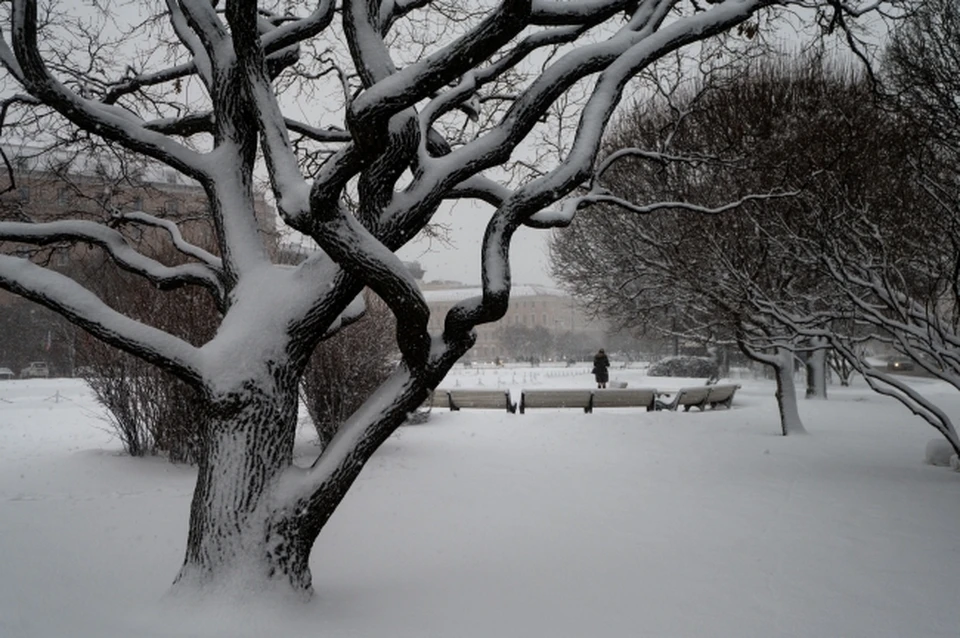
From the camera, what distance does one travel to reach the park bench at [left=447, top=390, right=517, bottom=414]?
44.0 ft

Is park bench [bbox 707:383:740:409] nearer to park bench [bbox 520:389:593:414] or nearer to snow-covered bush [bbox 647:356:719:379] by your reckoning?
park bench [bbox 520:389:593:414]

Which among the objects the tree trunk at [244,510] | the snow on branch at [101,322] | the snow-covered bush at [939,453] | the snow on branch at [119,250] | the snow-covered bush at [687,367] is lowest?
the snow-covered bush at [687,367]

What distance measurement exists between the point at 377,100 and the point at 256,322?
1508 mm

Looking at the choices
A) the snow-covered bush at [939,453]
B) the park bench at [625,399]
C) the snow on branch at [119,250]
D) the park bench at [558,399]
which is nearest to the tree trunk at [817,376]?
the park bench at [625,399]

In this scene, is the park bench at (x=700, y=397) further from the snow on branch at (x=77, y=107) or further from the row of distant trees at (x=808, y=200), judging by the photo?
Result: the snow on branch at (x=77, y=107)

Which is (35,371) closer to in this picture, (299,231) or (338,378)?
(338,378)

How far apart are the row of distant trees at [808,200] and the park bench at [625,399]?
84.8 inches

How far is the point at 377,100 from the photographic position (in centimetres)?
282

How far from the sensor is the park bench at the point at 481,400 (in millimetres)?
13398

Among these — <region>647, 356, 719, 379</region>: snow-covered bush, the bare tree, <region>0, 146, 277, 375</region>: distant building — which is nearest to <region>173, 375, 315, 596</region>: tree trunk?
<region>0, 146, 277, 375</region>: distant building

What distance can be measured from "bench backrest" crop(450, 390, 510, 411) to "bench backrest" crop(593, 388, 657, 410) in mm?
2041

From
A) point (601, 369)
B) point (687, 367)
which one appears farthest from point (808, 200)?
point (687, 367)

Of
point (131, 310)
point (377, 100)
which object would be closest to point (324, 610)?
point (377, 100)

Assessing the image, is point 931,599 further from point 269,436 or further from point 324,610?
point 269,436
